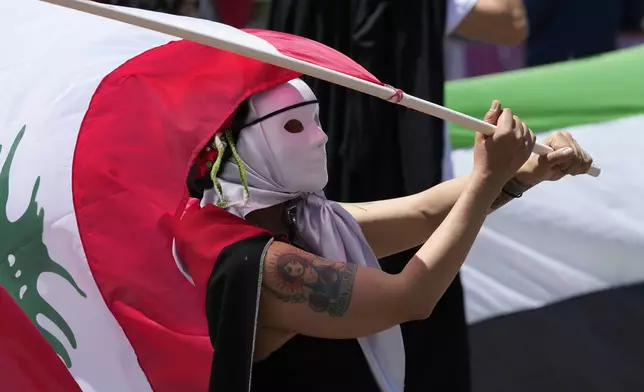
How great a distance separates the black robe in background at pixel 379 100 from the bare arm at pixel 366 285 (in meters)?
0.87

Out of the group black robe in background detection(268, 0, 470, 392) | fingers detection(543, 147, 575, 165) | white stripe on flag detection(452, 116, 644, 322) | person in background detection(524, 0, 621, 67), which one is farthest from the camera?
person in background detection(524, 0, 621, 67)

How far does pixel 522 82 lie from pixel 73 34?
4.31ft

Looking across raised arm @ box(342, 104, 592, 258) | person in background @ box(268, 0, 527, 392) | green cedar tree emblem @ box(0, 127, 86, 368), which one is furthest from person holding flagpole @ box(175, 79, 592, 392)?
person in background @ box(268, 0, 527, 392)

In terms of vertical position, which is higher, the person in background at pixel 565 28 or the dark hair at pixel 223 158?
the dark hair at pixel 223 158

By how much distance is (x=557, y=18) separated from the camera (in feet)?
13.2

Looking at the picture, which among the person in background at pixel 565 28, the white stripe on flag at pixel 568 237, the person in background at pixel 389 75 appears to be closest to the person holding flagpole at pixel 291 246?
the person in background at pixel 389 75

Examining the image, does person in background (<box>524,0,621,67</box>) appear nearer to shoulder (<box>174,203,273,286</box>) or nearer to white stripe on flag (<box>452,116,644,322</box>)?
white stripe on flag (<box>452,116,644,322</box>)

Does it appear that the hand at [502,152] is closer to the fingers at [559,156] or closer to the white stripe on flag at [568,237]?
the fingers at [559,156]

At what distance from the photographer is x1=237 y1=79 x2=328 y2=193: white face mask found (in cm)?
149

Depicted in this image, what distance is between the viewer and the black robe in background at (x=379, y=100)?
7.57 ft

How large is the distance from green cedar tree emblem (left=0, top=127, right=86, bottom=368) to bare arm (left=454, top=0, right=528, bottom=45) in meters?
0.96

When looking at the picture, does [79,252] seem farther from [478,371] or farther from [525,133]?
[478,371]

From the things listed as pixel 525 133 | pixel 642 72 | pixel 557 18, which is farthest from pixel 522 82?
pixel 525 133

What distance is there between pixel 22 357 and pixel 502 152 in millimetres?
770
